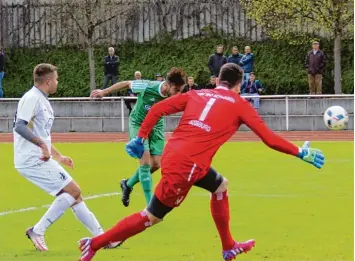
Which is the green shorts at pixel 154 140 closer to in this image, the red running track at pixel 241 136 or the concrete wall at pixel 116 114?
the red running track at pixel 241 136

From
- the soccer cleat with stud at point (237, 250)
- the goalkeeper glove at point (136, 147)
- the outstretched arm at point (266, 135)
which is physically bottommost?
the soccer cleat with stud at point (237, 250)

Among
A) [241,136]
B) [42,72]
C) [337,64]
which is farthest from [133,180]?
[337,64]

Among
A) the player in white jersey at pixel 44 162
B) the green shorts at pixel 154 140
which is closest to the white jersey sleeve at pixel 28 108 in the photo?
the player in white jersey at pixel 44 162

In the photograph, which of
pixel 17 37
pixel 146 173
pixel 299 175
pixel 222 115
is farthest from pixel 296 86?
pixel 222 115

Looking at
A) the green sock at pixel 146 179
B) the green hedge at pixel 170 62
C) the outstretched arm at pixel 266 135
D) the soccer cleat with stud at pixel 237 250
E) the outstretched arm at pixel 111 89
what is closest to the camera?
the outstretched arm at pixel 266 135

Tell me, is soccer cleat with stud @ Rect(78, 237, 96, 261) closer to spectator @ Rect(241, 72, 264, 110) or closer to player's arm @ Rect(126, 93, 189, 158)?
player's arm @ Rect(126, 93, 189, 158)

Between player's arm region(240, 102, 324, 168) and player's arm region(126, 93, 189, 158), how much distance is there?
558 millimetres

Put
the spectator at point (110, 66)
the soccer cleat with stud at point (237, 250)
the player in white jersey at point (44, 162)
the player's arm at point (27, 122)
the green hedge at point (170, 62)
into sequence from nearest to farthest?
1. the soccer cleat with stud at point (237, 250)
2. the player's arm at point (27, 122)
3. the player in white jersey at point (44, 162)
4. the spectator at point (110, 66)
5. the green hedge at point (170, 62)

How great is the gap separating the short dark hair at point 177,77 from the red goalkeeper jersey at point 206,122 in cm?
230

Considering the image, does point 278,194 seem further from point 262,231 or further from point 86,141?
point 86,141

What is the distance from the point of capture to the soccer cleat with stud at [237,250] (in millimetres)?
9844

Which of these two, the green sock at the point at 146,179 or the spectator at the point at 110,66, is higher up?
the spectator at the point at 110,66

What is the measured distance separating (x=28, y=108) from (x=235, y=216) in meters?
3.88

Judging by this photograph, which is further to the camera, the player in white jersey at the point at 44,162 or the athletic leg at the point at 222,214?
the player in white jersey at the point at 44,162
